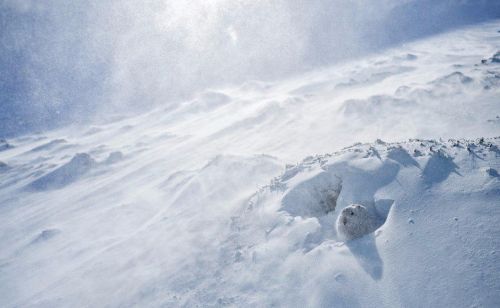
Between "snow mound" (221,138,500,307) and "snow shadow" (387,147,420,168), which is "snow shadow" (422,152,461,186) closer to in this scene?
"snow mound" (221,138,500,307)

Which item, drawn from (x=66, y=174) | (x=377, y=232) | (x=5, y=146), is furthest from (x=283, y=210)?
(x=5, y=146)

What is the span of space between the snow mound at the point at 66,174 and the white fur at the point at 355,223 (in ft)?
19.5

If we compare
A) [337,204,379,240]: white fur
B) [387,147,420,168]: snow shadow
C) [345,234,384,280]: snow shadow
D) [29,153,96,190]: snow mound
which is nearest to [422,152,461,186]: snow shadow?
[387,147,420,168]: snow shadow

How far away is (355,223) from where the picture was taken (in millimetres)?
2482

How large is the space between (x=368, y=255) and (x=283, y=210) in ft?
3.27

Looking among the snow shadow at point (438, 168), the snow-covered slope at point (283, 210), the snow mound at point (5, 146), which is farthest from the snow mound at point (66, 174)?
the snow shadow at point (438, 168)

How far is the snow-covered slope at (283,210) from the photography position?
2.17m

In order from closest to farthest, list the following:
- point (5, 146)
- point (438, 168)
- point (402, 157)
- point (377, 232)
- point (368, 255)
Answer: point (368, 255) → point (377, 232) → point (438, 168) → point (402, 157) → point (5, 146)

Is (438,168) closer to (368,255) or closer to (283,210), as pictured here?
(368,255)

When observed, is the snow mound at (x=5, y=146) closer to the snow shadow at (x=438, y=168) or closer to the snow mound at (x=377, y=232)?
the snow mound at (x=377, y=232)

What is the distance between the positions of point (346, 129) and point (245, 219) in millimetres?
3156

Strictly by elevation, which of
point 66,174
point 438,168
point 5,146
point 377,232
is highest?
point 5,146

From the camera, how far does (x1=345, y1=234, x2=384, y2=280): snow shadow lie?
2.17 m

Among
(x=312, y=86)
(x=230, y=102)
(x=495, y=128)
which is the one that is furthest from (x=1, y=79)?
(x=495, y=128)
